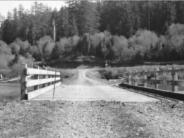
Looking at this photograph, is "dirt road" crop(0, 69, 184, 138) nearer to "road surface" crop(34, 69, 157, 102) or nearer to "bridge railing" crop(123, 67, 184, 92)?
"road surface" crop(34, 69, 157, 102)

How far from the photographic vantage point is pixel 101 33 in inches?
5295

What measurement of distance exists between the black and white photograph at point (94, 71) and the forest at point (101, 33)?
363mm

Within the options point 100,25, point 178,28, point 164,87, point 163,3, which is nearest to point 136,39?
point 178,28

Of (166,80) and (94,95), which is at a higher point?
(166,80)

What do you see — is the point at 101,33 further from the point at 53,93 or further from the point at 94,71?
the point at 53,93

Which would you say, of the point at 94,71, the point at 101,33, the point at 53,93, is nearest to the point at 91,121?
the point at 53,93

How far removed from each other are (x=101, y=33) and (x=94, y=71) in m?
49.1

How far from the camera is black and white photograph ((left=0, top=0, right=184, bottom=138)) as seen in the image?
21.2 ft

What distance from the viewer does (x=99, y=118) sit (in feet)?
23.4

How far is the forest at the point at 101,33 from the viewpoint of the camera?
107 m

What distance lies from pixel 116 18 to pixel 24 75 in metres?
134

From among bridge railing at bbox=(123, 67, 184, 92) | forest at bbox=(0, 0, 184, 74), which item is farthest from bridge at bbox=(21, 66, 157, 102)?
forest at bbox=(0, 0, 184, 74)

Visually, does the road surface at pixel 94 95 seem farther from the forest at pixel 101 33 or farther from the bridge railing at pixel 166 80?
the forest at pixel 101 33

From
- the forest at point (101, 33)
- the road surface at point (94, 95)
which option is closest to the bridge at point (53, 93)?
the road surface at point (94, 95)
